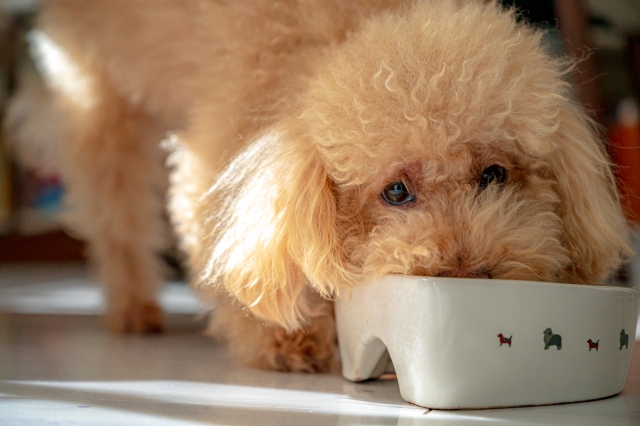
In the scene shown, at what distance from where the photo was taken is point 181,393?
1.12 metres

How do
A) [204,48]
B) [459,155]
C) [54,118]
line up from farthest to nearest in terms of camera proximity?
1. [54,118]
2. [204,48]
3. [459,155]

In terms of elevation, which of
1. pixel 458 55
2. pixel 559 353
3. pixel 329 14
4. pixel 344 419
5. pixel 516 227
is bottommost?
pixel 344 419

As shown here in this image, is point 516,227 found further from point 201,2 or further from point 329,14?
point 201,2

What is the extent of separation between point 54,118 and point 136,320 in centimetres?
71

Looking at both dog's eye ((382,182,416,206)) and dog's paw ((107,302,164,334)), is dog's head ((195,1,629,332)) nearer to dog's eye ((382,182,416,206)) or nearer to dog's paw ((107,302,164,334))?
dog's eye ((382,182,416,206))

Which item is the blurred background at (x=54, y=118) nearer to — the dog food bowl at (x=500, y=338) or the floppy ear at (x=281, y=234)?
the dog food bowl at (x=500, y=338)

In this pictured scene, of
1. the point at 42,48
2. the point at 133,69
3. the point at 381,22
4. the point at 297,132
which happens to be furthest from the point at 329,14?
the point at 42,48

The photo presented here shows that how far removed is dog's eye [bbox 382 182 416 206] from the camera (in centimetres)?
113

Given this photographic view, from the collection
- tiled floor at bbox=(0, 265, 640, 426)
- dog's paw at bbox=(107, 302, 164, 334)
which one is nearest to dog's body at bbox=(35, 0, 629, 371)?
tiled floor at bbox=(0, 265, 640, 426)

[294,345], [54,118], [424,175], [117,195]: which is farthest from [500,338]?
[54,118]

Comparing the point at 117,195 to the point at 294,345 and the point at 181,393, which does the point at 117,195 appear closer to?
the point at 294,345

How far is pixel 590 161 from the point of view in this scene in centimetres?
120

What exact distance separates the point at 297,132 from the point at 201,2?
1.95 feet

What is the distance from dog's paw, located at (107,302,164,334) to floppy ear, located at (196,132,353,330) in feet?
2.64
